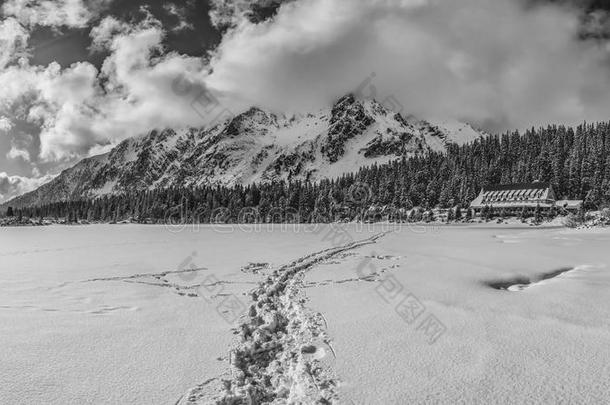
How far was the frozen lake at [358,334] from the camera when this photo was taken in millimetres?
6730

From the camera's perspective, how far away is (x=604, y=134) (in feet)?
428

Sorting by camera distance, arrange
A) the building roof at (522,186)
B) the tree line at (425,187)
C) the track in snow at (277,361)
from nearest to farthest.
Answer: the track in snow at (277,361) → the building roof at (522,186) → the tree line at (425,187)

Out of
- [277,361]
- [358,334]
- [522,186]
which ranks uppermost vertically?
[522,186]

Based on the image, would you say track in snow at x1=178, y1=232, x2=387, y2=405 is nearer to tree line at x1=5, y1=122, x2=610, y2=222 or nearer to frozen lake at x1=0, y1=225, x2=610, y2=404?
frozen lake at x1=0, y1=225, x2=610, y2=404

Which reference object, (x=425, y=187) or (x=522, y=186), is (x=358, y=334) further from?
(x=425, y=187)

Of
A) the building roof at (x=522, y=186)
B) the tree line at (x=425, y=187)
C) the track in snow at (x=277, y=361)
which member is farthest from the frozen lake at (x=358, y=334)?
the building roof at (x=522, y=186)

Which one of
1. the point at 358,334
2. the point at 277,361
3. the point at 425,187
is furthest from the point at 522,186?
the point at 277,361

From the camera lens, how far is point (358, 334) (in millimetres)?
9586

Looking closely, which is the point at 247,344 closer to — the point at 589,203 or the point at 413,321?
the point at 413,321

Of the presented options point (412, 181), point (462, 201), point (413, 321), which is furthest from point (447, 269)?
point (412, 181)

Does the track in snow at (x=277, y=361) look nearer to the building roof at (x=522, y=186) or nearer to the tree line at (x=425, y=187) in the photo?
the tree line at (x=425, y=187)

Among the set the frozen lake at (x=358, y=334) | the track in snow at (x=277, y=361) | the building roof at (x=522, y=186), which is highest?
the building roof at (x=522, y=186)

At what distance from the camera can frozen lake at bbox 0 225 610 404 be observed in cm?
673

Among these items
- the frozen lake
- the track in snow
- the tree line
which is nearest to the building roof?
the tree line
